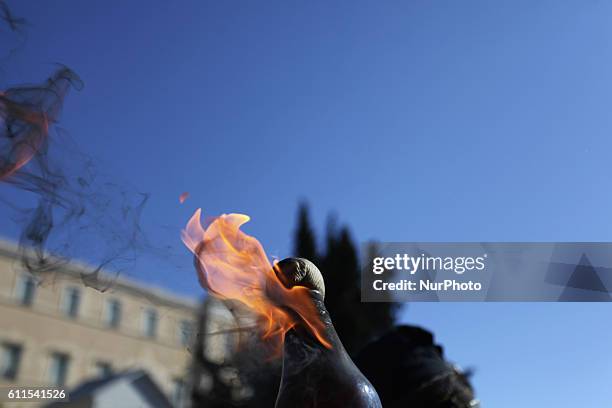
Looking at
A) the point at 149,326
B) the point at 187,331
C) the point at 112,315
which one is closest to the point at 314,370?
the point at 187,331

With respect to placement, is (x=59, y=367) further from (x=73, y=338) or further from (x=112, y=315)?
(x=112, y=315)

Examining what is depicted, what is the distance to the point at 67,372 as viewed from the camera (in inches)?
1211

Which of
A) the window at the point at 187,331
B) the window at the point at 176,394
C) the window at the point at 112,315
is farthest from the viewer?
the window at the point at 112,315

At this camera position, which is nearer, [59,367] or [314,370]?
[314,370]

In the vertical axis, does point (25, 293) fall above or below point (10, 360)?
above

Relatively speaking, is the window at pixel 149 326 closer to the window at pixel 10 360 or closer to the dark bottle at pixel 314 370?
the window at pixel 10 360

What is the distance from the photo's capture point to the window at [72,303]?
3262 cm

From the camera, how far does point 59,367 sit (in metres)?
31.2

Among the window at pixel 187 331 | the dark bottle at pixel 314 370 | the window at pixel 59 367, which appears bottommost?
the dark bottle at pixel 314 370

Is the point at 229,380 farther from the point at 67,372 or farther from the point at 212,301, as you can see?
the point at 67,372

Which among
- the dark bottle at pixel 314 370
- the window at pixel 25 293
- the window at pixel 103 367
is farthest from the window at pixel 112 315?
the dark bottle at pixel 314 370

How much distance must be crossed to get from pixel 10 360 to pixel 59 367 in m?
2.85

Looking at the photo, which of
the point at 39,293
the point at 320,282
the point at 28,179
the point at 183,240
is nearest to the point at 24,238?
the point at 28,179

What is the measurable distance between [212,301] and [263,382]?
0.62 metres
